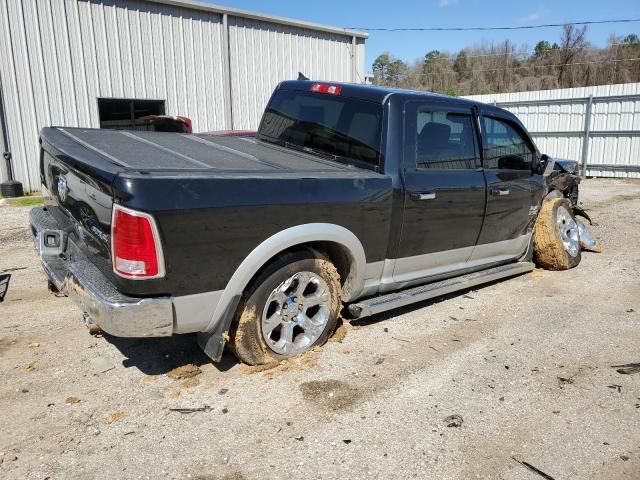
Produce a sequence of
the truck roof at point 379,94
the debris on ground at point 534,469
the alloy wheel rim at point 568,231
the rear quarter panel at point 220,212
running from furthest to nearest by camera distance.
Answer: the alloy wheel rim at point 568,231 < the truck roof at point 379,94 < the rear quarter panel at point 220,212 < the debris on ground at point 534,469

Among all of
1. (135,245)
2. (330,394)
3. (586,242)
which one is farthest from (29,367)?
(586,242)

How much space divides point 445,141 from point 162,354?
280 cm

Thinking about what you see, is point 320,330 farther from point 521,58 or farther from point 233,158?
point 521,58

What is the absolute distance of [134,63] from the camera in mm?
12227

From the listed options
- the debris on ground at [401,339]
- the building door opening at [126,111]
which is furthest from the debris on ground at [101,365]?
the building door opening at [126,111]

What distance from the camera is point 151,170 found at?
2.82 meters

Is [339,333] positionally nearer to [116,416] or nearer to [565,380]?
[565,380]

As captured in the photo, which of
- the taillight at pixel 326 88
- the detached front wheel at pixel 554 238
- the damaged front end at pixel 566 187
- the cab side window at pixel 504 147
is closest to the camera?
the taillight at pixel 326 88

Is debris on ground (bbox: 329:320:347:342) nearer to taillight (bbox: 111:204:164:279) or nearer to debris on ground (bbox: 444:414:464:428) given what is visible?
debris on ground (bbox: 444:414:464:428)

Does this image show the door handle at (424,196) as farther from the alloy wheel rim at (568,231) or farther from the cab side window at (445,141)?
the alloy wheel rim at (568,231)

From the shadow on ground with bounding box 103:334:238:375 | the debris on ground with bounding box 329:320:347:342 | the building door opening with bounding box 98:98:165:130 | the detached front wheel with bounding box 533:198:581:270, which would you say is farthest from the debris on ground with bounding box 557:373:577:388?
the building door opening with bounding box 98:98:165:130

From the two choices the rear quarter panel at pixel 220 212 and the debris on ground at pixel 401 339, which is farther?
the debris on ground at pixel 401 339

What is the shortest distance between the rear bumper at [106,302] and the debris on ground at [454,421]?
5.48ft

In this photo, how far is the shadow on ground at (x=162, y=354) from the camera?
11.7ft
